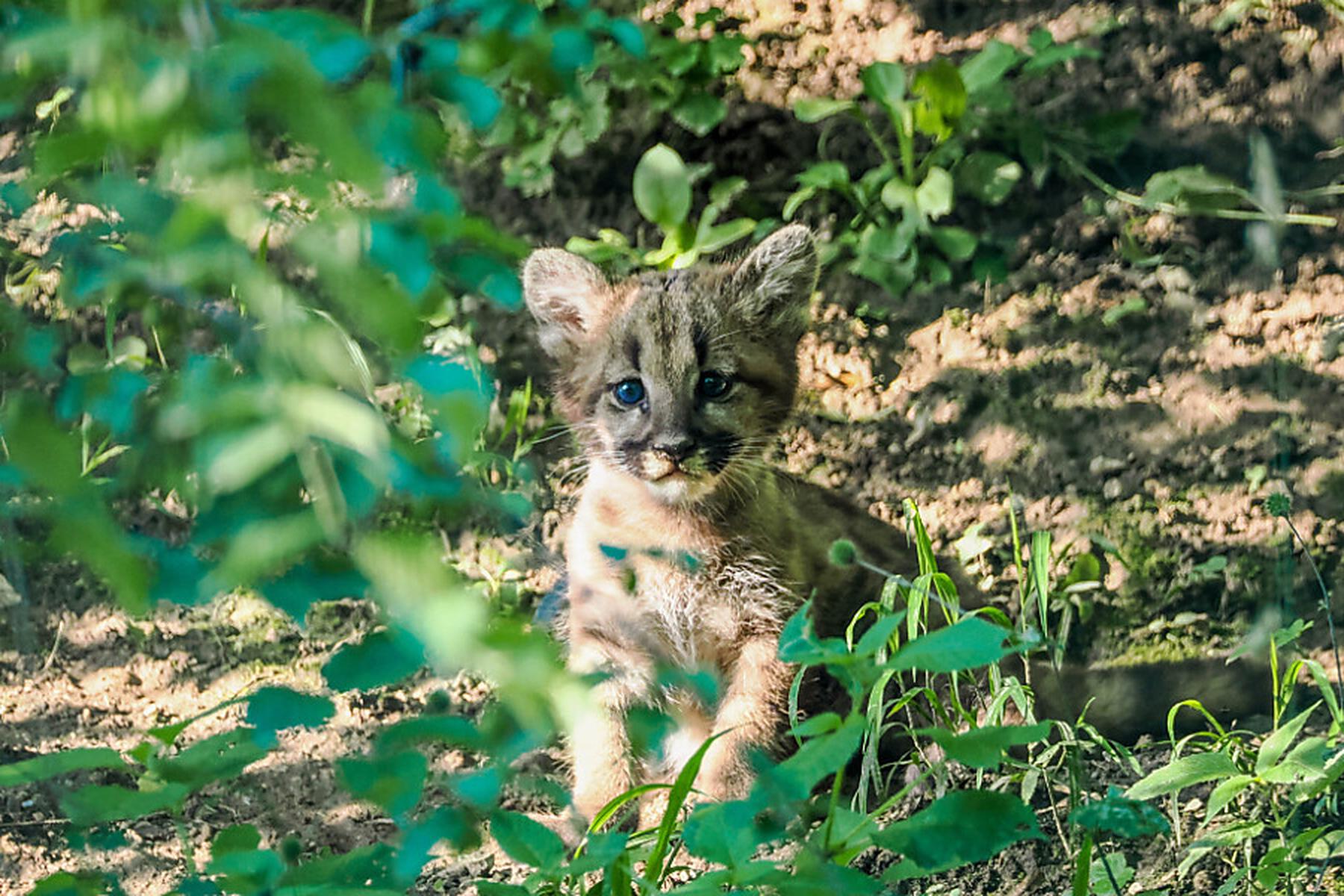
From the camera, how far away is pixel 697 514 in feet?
12.8

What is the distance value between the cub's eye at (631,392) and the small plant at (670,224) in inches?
36.6

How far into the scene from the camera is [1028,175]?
516 cm

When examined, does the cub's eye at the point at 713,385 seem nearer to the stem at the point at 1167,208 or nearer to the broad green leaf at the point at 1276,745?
the broad green leaf at the point at 1276,745

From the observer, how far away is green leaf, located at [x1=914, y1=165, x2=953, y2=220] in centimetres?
479

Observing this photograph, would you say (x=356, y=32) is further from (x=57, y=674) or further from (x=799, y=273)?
(x=57, y=674)

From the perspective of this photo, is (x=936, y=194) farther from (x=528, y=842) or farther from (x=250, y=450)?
(x=250, y=450)

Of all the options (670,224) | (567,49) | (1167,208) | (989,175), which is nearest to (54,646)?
(670,224)

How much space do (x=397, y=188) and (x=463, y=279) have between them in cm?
28

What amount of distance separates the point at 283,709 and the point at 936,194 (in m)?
3.67

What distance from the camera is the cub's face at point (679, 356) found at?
12.3 feet

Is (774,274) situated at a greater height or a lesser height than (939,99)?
lesser

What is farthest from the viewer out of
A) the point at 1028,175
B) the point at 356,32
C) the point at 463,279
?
the point at 1028,175

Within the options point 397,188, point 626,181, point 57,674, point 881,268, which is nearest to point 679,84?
point 626,181

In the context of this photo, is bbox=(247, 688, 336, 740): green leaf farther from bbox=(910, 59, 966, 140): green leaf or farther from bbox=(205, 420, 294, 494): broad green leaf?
bbox=(910, 59, 966, 140): green leaf
